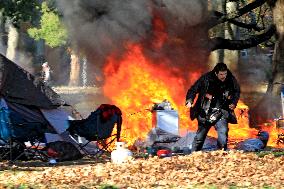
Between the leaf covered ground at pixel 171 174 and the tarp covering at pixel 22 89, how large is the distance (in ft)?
11.1

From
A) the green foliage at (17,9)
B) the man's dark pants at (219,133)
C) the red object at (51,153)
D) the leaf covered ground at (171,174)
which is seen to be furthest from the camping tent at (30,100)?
the green foliage at (17,9)

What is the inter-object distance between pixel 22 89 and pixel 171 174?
21.1 feet

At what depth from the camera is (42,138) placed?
13.4 metres

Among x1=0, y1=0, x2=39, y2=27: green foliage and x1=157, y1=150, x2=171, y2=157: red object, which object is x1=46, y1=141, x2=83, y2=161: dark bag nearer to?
x1=157, y1=150, x2=171, y2=157: red object

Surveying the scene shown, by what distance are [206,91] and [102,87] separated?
7.65 meters

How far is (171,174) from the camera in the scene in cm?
981

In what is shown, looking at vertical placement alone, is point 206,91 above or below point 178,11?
below

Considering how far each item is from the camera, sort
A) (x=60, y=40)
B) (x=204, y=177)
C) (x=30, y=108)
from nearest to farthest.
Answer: (x=204, y=177)
(x=30, y=108)
(x=60, y=40)

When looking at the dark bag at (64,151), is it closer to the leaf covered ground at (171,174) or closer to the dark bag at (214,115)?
the leaf covered ground at (171,174)

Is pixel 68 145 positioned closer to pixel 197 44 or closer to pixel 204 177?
pixel 204 177

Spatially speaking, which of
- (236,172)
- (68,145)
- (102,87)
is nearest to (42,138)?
(68,145)

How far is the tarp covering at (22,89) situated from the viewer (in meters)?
15.0

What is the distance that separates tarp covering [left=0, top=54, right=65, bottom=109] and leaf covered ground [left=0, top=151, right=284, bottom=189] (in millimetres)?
3397

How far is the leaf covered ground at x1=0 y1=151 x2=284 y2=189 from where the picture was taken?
8984 millimetres
